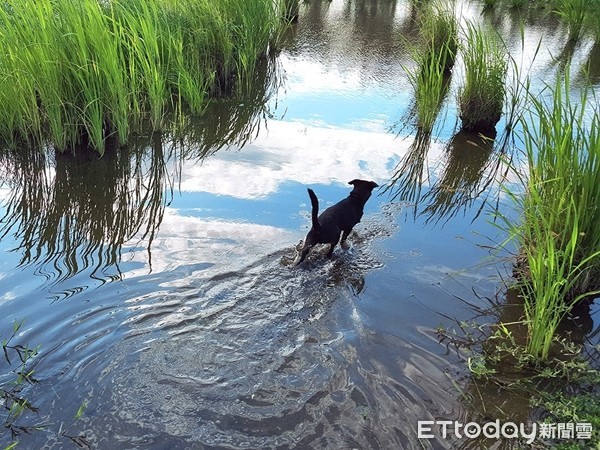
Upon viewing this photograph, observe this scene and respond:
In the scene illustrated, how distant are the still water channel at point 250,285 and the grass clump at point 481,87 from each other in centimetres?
27

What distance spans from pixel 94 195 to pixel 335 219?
2159 millimetres

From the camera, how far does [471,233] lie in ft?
14.8

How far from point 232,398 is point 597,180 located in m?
2.45

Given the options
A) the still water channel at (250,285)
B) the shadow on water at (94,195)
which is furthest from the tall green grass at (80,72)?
the still water channel at (250,285)

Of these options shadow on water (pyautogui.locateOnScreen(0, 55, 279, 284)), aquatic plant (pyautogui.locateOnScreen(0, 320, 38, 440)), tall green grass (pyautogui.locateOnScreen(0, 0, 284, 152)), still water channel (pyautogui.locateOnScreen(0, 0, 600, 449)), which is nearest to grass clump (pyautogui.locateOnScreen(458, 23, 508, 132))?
still water channel (pyautogui.locateOnScreen(0, 0, 600, 449))

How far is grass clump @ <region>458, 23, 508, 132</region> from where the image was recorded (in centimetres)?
623

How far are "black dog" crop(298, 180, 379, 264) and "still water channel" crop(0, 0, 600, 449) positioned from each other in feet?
0.68

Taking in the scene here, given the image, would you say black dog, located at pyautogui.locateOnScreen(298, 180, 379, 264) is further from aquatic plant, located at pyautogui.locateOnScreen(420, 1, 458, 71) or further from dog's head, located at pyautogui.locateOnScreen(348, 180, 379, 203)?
aquatic plant, located at pyautogui.locateOnScreen(420, 1, 458, 71)

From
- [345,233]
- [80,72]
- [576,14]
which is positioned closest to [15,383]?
[345,233]

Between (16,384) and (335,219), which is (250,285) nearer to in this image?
(335,219)

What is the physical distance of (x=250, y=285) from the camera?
360cm

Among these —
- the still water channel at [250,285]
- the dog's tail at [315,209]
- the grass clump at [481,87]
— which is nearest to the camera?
the still water channel at [250,285]

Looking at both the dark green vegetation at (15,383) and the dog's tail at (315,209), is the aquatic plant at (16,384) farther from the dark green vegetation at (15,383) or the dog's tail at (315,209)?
the dog's tail at (315,209)

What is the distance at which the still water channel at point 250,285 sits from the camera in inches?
102
